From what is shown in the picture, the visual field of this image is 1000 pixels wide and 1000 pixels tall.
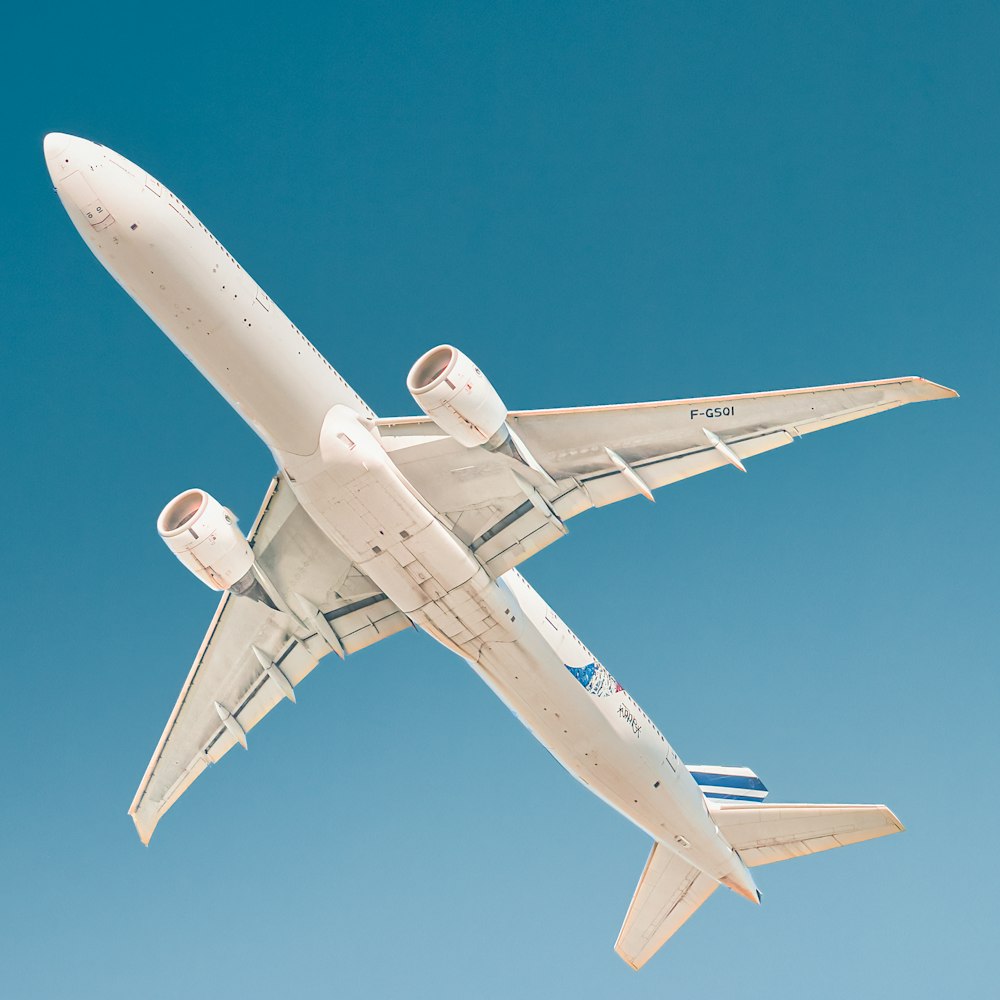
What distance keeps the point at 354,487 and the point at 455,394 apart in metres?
2.70

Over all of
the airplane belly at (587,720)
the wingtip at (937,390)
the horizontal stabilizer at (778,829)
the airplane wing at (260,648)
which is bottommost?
the airplane wing at (260,648)

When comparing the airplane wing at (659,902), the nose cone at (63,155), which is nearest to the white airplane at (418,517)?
the nose cone at (63,155)

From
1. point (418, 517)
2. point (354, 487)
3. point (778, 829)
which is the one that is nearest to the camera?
point (354, 487)

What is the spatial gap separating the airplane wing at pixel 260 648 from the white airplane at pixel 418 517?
5cm

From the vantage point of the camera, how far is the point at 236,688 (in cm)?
2845

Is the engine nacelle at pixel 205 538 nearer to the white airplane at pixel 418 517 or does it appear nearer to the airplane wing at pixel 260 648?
the white airplane at pixel 418 517

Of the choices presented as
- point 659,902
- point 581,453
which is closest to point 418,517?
point 581,453

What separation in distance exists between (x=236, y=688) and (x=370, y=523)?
819 cm

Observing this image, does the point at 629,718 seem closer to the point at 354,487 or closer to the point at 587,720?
the point at 587,720

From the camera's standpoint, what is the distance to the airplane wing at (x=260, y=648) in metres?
25.9

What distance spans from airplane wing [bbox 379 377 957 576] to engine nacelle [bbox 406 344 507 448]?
58.0 inches

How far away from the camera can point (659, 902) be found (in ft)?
102

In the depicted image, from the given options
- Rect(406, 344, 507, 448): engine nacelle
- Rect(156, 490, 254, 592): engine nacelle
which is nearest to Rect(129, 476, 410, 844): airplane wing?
Rect(156, 490, 254, 592): engine nacelle

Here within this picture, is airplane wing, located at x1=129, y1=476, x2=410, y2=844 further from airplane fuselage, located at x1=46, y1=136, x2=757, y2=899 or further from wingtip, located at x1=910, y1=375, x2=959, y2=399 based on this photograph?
wingtip, located at x1=910, y1=375, x2=959, y2=399
